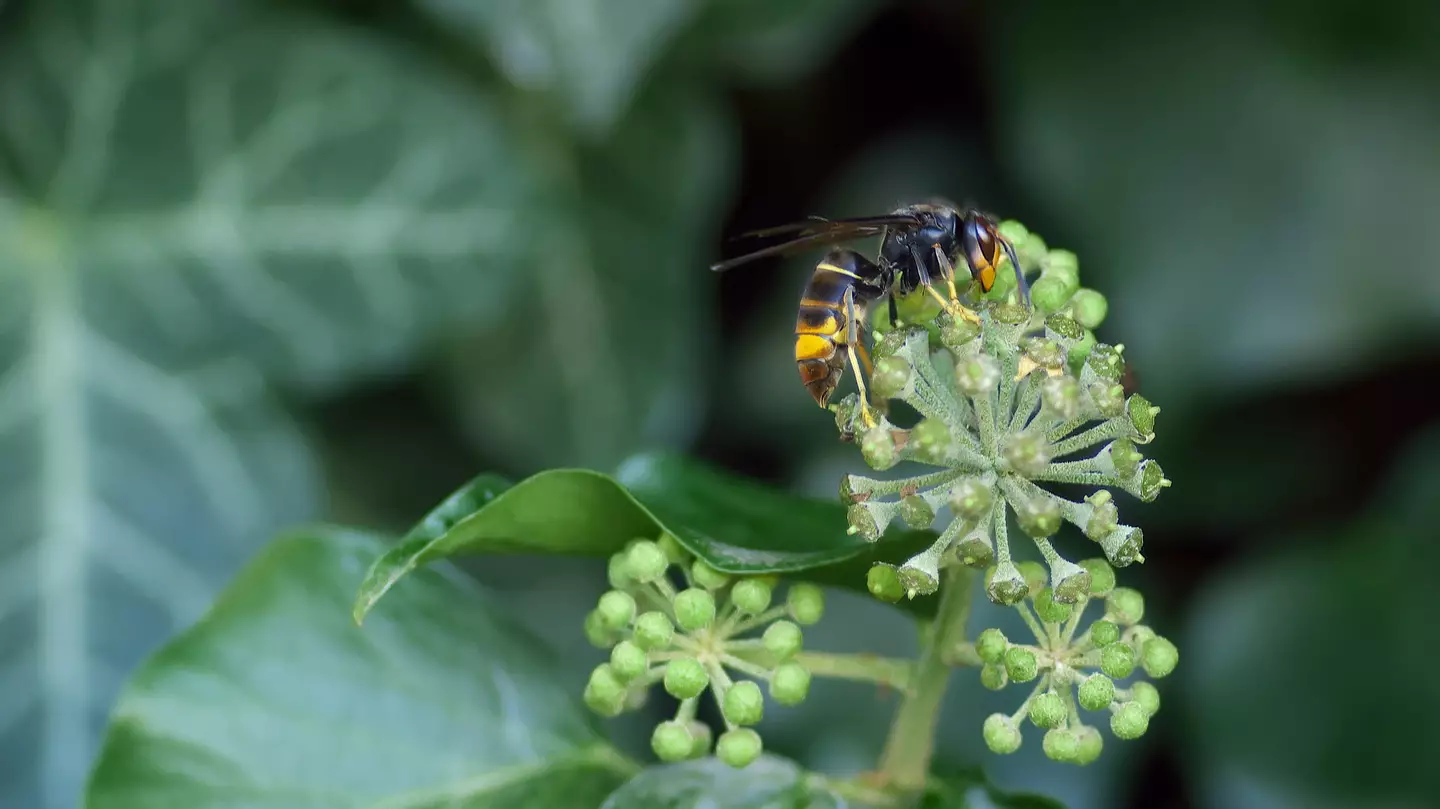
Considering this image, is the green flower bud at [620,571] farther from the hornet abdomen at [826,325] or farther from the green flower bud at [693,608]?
the hornet abdomen at [826,325]

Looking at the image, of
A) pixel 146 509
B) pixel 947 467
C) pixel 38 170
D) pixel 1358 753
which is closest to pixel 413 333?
pixel 146 509

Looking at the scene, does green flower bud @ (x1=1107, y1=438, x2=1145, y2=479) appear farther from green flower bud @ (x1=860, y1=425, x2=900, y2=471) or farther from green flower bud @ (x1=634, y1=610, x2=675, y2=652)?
green flower bud @ (x1=634, y1=610, x2=675, y2=652)

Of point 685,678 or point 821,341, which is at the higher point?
point 821,341

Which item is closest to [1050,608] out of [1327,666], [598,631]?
[598,631]

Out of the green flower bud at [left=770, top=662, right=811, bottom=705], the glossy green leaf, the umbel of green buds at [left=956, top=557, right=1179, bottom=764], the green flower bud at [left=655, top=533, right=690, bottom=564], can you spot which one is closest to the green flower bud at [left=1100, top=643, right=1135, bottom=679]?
the umbel of green buds at [left=956, top=557, right=1179, bottom=764]

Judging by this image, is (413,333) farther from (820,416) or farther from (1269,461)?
(1269,461)

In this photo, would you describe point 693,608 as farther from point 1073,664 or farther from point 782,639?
point 1073,664
